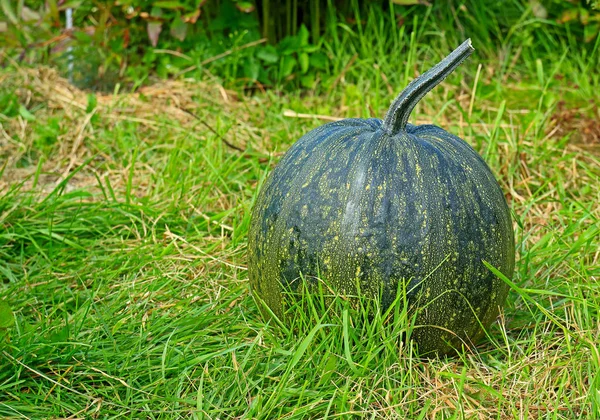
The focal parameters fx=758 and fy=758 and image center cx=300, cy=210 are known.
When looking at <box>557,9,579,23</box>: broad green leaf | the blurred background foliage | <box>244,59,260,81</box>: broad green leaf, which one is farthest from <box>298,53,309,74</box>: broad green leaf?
<box>557,9,579,23</box>: broad green leaf

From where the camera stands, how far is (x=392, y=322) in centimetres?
245

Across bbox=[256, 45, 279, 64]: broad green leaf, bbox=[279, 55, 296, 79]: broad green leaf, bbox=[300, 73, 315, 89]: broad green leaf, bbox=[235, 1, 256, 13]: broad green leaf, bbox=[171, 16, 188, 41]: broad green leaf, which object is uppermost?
bbox=[235, 1, 256, 13]: broad green leaf

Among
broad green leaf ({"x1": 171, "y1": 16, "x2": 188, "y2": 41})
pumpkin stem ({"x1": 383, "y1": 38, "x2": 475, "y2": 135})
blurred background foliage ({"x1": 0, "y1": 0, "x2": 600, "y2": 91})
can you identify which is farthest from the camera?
blurred background foliage ({"x1": 0, "y1": 0, "x2": 600, "y2": 91})

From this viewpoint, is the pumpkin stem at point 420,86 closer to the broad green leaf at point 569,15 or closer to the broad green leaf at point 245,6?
the broad green leaf at point 245,6

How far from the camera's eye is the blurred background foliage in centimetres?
492

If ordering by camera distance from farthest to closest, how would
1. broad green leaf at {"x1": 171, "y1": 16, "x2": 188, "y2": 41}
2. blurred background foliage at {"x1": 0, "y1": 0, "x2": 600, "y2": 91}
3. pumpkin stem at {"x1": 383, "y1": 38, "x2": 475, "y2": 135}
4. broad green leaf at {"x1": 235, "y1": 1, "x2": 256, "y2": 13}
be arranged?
blurred background foliage at {"x1": 0, "y1": 0, "x2": 600, "y2": 91} < broad green leaf at {"x1": 171, "y1": 16, "x2": 188, "y2": 41} < broad green leaf at {"x1": 235, "y1": 1, "x2": 256, "y2": 13} < pumpkin stem at {"x1": 383, "y1": 38, "x2": 475, "y2": 135}

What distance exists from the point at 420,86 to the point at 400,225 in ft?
1.55

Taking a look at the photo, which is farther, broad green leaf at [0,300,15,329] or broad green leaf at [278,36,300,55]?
broad green leaf at [278,36,300,55]

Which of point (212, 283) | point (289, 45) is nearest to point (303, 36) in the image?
point (289, 45)

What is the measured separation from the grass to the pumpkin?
118mm

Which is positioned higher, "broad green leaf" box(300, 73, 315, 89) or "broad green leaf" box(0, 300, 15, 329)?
"broad green leaf" box(300, 73, 315, 89)

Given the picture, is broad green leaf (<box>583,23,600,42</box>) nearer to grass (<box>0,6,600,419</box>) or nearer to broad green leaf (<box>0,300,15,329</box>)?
grass (<box>0,6,600,419</box>)

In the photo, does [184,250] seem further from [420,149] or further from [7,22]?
[7,22]

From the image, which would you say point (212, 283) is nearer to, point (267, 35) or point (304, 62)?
point (304, 62)
